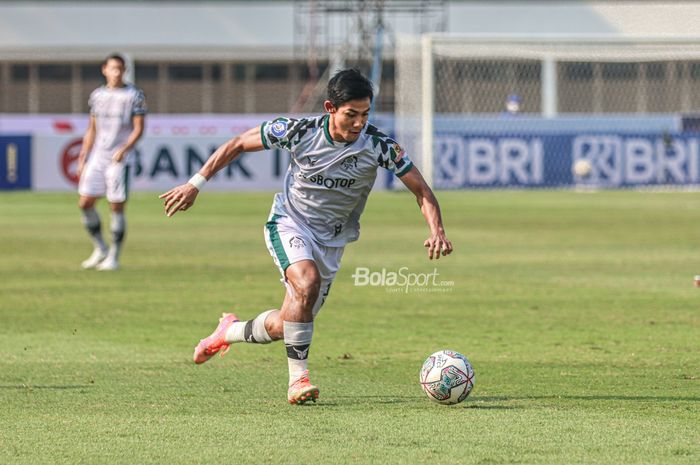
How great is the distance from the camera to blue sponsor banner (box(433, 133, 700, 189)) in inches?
1287

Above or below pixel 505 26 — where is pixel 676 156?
below

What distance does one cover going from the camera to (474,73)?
36.5 m

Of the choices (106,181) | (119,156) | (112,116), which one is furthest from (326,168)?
(112,116)

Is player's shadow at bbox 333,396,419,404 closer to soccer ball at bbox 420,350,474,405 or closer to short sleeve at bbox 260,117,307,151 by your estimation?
soccer ball at bbox 420,350,474,405

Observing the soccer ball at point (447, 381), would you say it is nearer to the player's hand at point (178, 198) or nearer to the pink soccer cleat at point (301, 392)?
the pink soccer cleat at point (301, 392)

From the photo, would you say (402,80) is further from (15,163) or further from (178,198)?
(178,198)

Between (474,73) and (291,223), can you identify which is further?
(474,73)

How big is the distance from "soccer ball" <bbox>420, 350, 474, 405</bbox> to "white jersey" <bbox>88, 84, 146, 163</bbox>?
356 inches

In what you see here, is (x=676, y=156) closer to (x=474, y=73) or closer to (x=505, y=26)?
(x=474, y=73)

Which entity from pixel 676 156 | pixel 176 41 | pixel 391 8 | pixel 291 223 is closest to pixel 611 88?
pixel 391 8

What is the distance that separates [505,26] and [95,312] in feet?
128

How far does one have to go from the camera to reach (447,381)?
24.2ft

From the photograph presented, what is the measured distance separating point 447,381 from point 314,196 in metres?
1.31

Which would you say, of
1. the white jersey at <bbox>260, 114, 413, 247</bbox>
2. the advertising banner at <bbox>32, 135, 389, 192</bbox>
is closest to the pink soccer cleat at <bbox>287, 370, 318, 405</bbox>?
the white jersey at <bbox>260, 114, 413, 247</bbox>
